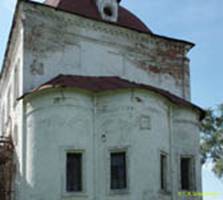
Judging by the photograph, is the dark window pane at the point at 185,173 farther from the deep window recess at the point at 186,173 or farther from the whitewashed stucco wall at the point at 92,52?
the whitewashed stucco wall at the point at 92,52

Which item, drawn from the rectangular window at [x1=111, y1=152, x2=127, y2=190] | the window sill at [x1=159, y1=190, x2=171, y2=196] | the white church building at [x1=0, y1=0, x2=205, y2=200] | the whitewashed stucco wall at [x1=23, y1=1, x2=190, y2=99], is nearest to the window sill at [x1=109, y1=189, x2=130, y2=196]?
the white church building at [x1=0, y1=0, x2=205, y2=200]

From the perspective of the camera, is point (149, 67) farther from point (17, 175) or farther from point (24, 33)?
point (17, 175)

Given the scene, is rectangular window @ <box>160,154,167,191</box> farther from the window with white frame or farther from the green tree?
the green tree

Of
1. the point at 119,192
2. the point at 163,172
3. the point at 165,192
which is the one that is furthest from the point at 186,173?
the point at 119,192

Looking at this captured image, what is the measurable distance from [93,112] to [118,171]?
2.56m

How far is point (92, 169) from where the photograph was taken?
75.9ft

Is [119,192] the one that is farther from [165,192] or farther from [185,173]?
[185,173]

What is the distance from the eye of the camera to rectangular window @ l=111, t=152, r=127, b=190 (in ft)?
75.5

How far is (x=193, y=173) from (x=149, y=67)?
5.75 metres

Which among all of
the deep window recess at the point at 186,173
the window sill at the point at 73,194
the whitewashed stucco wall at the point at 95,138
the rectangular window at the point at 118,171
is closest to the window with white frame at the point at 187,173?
the deep window recess at the point at 186,173

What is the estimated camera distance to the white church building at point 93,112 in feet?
75.4

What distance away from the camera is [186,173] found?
1000 inches

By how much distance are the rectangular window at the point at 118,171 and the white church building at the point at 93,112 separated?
0.13 feet

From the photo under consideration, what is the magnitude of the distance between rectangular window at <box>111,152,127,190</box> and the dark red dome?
715 centimetres
